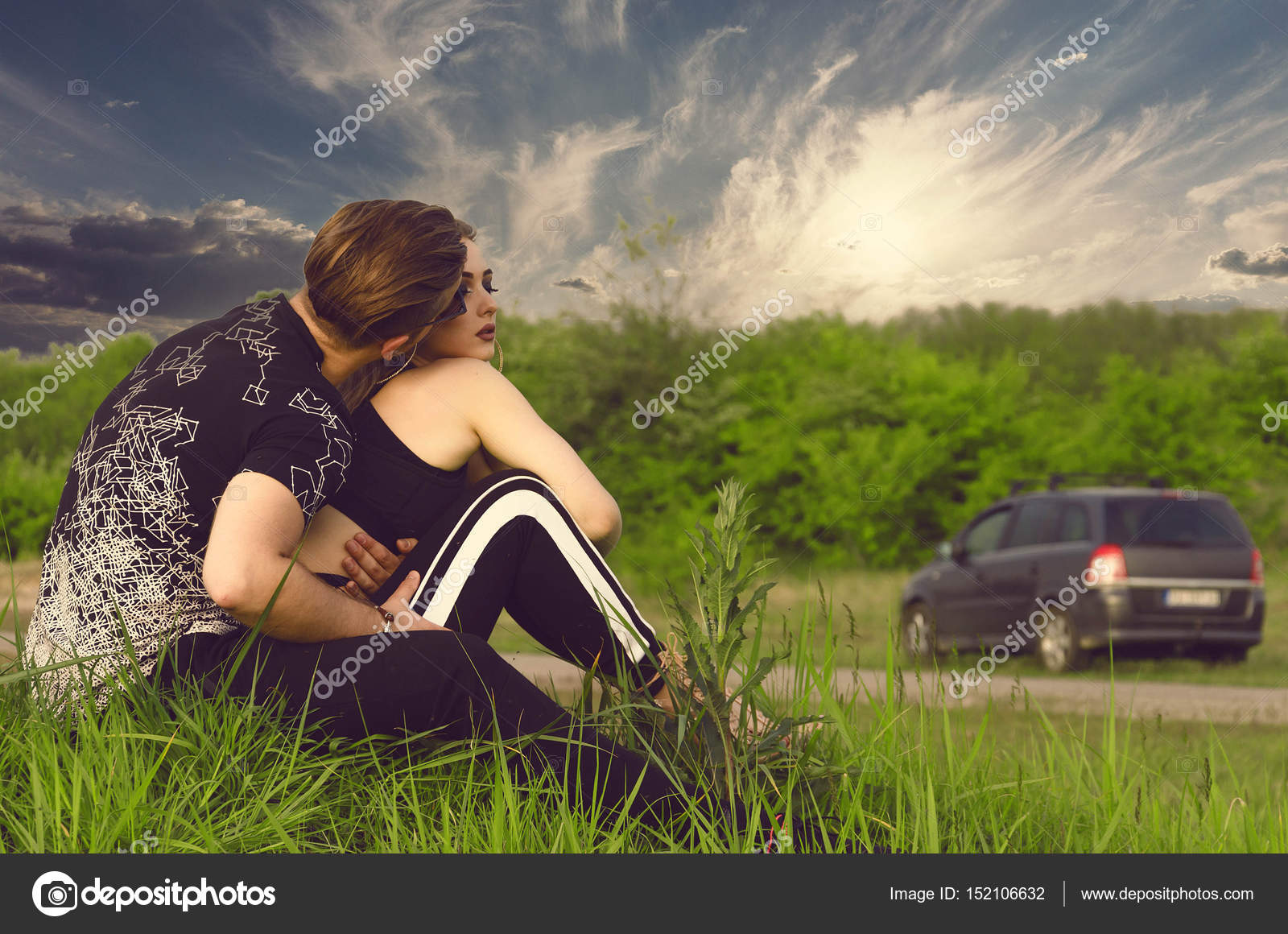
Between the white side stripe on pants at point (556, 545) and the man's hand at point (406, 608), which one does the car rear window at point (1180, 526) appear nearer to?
the white side stripe on pants at point (556, 545)

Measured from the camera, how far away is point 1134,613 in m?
9.31

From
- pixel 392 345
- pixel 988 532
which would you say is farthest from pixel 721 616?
pixel 988 532

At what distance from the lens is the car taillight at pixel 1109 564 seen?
9.27 m

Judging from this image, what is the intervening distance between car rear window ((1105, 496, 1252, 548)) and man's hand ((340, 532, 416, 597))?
866cm

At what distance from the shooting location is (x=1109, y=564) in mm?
9305

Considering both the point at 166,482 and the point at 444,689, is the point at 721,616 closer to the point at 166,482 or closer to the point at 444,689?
the point at 444,689

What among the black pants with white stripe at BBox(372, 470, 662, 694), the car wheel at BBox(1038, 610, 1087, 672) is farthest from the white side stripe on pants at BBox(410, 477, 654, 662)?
the car wheel at BBox(1038, 610, 1087, 672)

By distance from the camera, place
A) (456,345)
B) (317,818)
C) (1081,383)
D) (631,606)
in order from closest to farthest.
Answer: (317,818)
(631,606)
(456,345)
(1081,383)

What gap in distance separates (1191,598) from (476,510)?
9211mm

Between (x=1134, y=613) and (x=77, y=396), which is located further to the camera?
(x=1134, y=613)
